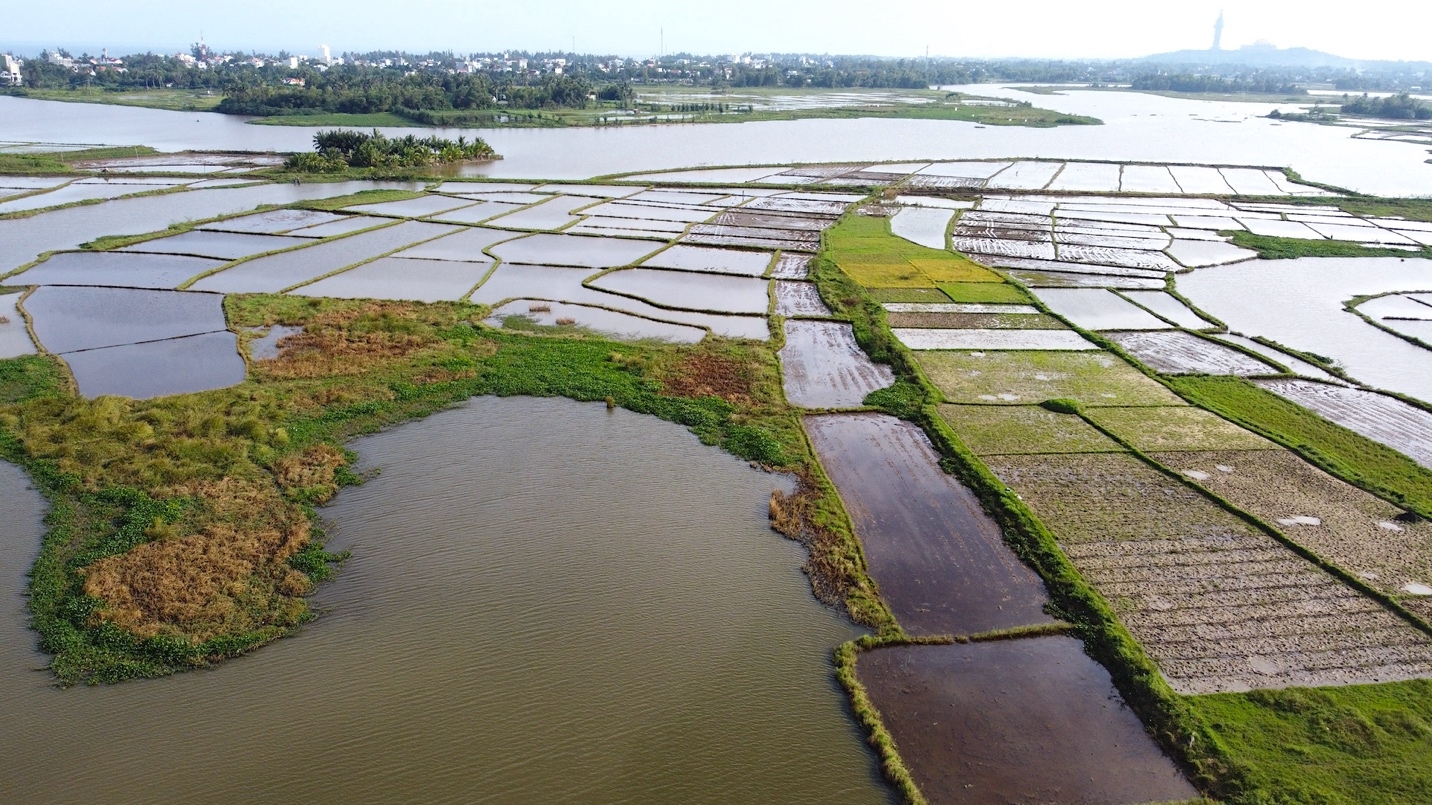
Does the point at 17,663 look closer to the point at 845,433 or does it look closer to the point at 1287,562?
the point at 845,433

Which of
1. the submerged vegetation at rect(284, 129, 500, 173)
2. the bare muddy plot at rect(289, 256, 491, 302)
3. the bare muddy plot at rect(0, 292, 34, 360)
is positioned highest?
the submerged vegetation at rect(284, 129, 500, 173)

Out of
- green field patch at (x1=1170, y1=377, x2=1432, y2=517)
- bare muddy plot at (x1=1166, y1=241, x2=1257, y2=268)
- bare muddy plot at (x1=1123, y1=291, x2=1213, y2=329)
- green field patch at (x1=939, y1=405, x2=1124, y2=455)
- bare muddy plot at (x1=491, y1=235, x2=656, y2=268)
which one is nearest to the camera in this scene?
green field patch at (x1=1170, y1=377, x2=1432, y2=517)

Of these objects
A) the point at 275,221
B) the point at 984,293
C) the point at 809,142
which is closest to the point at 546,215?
the point at 275,221

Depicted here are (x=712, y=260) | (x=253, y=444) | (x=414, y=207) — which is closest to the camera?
(x=253, y=444)

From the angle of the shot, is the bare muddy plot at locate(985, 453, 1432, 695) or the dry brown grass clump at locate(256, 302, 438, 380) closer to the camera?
the bare muddy plot at locate(985, 453, 1432, 695)

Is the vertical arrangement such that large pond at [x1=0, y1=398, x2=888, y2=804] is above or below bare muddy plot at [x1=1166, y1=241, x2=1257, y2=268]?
below

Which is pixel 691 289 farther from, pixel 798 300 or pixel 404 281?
pixel 404 281

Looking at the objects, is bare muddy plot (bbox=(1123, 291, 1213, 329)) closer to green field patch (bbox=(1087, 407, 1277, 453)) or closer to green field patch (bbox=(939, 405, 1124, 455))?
green field patch (bbox=(1087, 407, 1277, 453))

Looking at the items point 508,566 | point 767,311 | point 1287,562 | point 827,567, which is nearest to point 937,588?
point 827,567

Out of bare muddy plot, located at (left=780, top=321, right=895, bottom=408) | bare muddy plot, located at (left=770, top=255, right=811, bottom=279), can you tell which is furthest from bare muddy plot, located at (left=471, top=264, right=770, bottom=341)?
bare muddy plot, located at (left=770, top=255, right=811, bottom=279)
